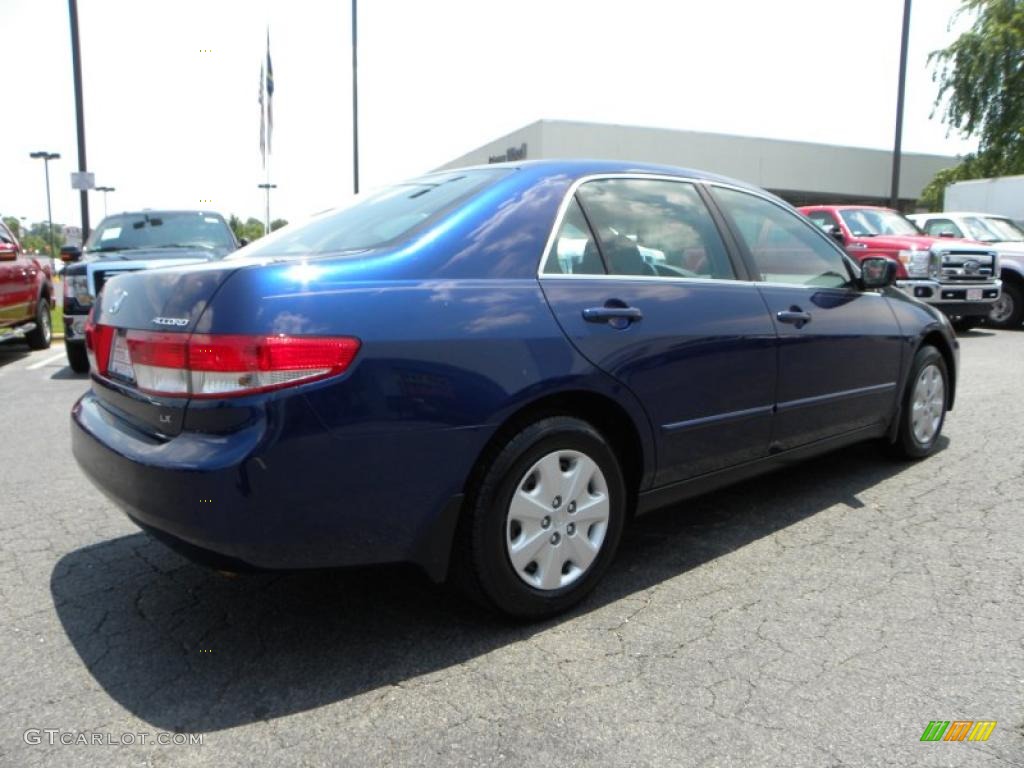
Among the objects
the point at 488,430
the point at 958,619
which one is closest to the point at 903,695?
the point at 958,619

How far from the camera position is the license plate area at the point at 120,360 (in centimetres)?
267

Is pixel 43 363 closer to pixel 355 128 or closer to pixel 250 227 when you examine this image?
pixel 355 128

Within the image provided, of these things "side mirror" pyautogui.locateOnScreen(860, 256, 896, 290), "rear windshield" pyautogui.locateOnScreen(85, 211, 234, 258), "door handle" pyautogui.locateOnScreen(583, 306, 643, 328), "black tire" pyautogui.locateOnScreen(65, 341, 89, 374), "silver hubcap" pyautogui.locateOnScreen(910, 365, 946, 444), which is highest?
"rear windshield" pyautogui.locateOnScreen(85, 211, 234, 258)

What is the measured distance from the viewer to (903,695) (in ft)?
7.87

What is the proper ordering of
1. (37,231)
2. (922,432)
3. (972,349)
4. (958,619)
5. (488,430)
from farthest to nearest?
(37,231) < (972,349) < (922,432) < (958,619) < (488,430)

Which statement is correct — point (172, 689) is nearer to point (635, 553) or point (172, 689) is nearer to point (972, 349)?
point (635, 553)

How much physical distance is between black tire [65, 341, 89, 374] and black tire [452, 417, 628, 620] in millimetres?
7142

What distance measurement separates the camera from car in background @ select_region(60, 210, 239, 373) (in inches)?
313

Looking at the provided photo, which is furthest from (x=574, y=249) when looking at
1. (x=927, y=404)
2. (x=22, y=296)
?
(x=22, y=296)

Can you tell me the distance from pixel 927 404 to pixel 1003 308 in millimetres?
10053

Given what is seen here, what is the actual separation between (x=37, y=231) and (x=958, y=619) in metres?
136

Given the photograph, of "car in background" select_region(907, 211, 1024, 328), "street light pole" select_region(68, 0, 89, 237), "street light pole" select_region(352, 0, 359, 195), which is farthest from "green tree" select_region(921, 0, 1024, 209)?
"street light pole" select_region(68, 0, 89, 237)

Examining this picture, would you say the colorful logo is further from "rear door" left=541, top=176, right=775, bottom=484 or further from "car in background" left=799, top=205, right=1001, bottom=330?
"car in background" left=799, top=205, right=1001, bottom=330

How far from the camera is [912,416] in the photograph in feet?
15.5
